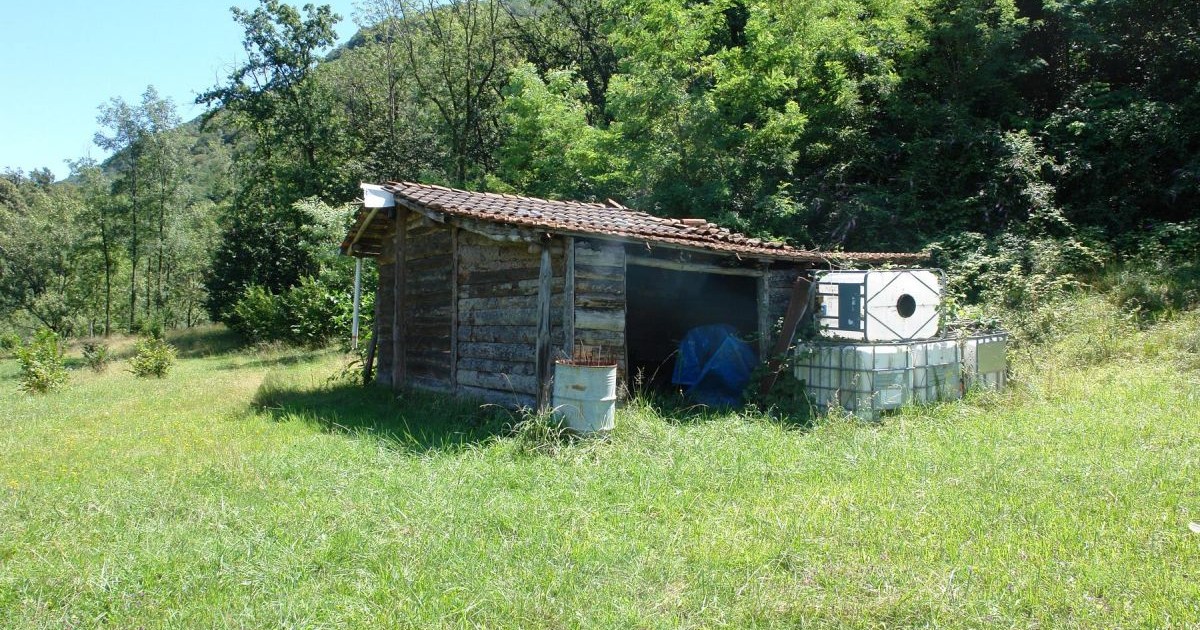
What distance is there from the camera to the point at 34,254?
35219 millimetres

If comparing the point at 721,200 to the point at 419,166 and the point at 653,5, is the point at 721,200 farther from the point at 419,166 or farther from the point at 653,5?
the point at 419,166

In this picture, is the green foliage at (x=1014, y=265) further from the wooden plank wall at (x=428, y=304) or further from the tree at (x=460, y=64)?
the tree at (x=460, y=64)

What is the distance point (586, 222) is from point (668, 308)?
424 cm

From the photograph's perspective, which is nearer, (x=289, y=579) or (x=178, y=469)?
(x=289, y=579)

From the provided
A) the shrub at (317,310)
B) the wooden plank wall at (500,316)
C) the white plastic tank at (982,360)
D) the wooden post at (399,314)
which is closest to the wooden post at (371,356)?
the wooden post at (399,314)

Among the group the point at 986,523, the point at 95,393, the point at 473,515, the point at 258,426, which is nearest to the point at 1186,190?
the point at 986,523

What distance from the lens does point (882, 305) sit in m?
8.86

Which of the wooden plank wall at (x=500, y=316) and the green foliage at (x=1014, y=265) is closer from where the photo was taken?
the wooden plank wall at (x=500, y=316)

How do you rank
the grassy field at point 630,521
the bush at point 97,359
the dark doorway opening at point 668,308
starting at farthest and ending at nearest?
the bush at point 97,359
the dark doorway opening at point 668,308
the grassy field at point 630,521

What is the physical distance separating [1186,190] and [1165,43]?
353 cm

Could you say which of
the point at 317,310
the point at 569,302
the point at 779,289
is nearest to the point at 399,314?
the point at 569,302

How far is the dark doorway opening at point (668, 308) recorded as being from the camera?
11.5 m

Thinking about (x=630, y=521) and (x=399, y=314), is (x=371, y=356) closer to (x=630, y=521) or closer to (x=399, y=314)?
(x=399, y=314)

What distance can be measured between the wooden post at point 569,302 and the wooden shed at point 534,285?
14mm
